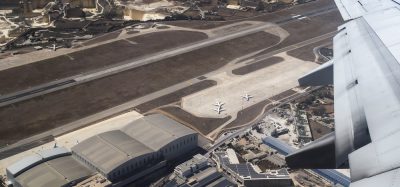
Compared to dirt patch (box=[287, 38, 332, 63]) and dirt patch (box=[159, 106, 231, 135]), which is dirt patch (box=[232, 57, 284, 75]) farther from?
dirt patch (box=[159, 106, 231, 135])

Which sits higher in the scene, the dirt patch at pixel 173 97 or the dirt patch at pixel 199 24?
the dirt patch at pixel 199 24

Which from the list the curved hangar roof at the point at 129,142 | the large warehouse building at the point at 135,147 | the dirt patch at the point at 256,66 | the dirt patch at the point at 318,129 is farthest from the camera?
the dirt patch at the point at 256,66

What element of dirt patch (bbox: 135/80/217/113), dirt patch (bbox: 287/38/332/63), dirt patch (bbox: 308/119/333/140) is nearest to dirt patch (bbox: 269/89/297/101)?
dirt patch (bbox: 308/119/333/140)

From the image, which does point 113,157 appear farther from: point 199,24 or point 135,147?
point 199,24

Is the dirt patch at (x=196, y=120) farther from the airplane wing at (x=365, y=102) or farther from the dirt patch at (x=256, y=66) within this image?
the airplane wing at (x=365, y=102)

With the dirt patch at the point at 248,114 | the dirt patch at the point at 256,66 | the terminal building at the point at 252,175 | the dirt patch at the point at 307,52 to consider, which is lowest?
the terminal building at the point at 252,175

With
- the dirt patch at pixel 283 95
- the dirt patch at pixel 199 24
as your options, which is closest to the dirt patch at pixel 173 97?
the dirt patch at pixel 283 95

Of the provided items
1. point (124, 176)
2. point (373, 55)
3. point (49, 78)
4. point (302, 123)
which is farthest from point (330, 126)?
point (49, 78)
